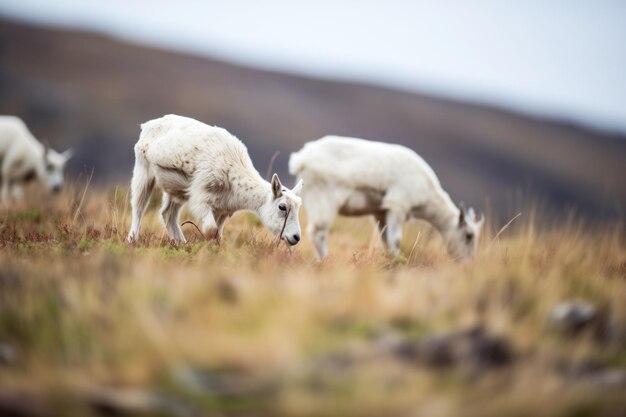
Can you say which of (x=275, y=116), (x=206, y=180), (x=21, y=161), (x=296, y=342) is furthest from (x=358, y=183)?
(x=275, y=116)

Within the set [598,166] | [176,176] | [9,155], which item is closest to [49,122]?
[9,155]

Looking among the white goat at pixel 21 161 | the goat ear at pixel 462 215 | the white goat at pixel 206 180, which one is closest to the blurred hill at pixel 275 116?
the white goat at pixel 21 161

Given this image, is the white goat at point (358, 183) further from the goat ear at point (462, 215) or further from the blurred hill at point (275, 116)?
the blurred hill at point (275, 116)

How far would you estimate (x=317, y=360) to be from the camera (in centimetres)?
447

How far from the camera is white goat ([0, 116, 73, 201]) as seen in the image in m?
18.1

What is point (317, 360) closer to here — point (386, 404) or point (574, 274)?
point (386, 404)

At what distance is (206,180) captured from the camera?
8.88 metres

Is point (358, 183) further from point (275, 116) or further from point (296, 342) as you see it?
point (275, 116)

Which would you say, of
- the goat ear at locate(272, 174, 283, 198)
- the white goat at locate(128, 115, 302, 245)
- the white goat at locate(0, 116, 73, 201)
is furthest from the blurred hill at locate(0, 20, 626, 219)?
the goat ear at locate(272, 174, 283, 198)

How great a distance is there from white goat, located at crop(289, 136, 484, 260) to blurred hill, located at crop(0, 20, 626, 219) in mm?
30154

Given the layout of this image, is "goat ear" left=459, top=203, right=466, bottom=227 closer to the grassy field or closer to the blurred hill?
the grassy field

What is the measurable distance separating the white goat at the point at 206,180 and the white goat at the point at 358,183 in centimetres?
143

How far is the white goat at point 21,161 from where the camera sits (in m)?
18.1

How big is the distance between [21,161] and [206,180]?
12434 millimetres
